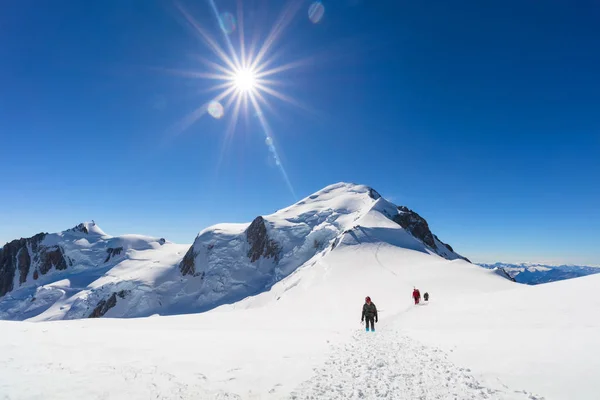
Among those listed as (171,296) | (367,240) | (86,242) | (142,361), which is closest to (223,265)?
(171,296)

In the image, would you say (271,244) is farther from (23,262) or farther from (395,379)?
(23,262)

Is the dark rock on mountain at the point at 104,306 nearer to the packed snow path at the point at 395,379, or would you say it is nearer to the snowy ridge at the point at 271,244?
the snowy ridge at the point at 271,244

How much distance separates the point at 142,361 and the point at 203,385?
291 centimetres

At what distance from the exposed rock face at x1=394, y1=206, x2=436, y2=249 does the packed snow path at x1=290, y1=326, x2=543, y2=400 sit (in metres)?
95.8

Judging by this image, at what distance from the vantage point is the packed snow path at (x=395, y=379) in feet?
26.3

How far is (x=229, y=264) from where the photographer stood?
111625 millimetres

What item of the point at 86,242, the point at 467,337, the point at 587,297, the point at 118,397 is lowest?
the point at 118,397

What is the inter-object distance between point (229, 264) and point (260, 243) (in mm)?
14879

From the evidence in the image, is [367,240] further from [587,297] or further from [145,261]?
[145,261]

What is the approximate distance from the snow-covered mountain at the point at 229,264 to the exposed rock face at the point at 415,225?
20.2 inches

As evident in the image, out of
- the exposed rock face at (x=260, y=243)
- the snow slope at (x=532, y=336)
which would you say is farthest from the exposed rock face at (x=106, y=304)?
the snow slope at (x=532, y=336)

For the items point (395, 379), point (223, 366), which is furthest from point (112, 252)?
point (395, 379)

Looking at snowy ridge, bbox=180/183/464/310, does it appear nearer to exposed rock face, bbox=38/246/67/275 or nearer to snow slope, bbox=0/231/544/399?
snow slope, bbox=0/231/544/399

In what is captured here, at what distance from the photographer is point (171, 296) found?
110 meters
